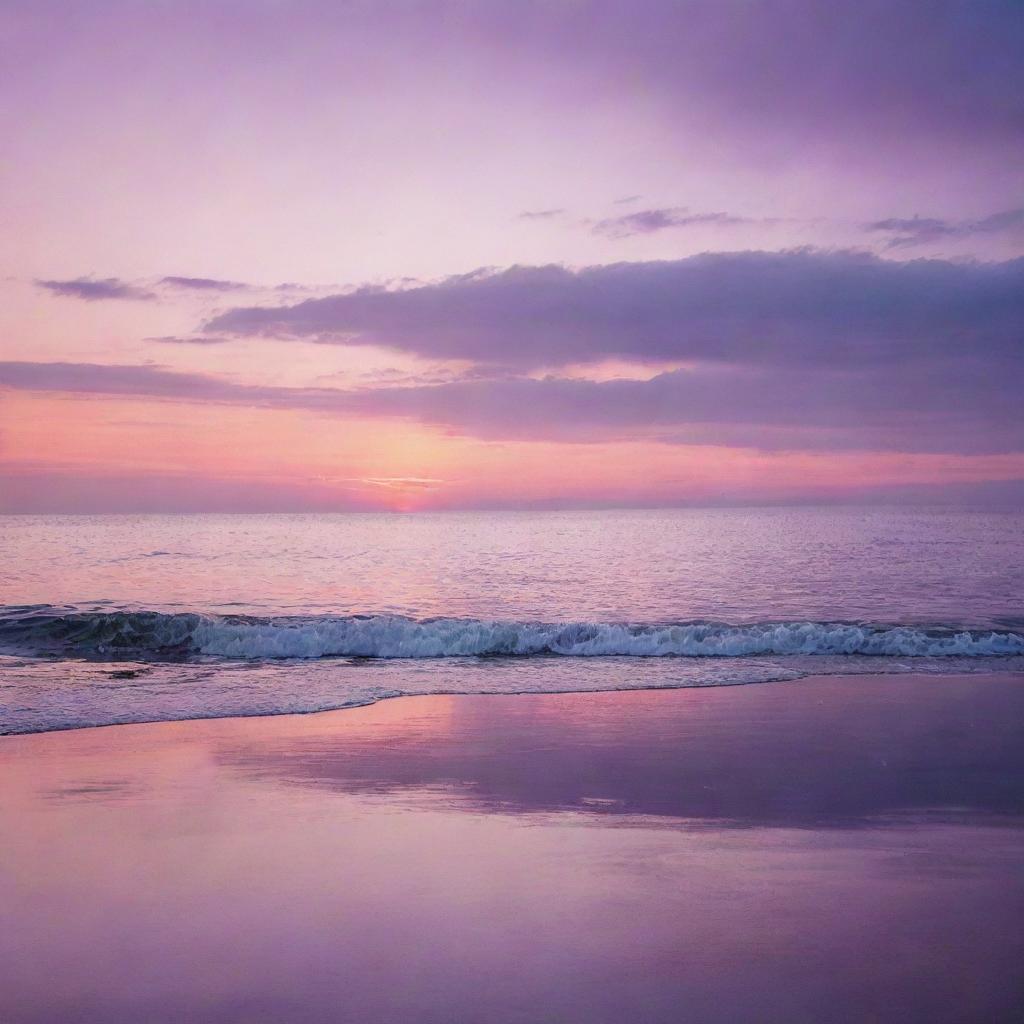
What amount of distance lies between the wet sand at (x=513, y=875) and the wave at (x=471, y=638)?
7.47 metres

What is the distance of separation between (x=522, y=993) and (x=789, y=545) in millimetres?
50722

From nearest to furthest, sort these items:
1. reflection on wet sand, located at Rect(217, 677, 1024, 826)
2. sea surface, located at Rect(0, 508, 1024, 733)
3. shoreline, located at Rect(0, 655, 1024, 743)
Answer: reflection on wet sand, located at Rect(217, 677, 1024, 826) → shoreline, located at Rect(0, 655, 1024, 743) → sea surface, located at Rect(0, 508, 1024, 733)

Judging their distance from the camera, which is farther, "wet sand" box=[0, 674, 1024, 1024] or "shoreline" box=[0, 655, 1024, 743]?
"shoreline" box=[0, 655, 1024, 743]

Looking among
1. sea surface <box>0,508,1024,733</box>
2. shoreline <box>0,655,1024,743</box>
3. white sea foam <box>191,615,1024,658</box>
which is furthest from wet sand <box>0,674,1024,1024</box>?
white sea foam <box>191,615,1024,658</box>

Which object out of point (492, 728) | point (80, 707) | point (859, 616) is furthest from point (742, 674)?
point (80, 707)

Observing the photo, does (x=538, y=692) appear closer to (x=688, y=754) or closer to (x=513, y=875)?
(x=688, y=754)

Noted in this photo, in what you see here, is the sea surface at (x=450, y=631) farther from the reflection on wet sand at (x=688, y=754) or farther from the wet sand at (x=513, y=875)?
the wet sand at (x=513, y=875)

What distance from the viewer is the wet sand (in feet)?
14.9

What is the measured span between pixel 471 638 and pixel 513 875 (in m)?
12.8

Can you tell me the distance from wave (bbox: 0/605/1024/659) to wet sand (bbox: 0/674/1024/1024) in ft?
24.5

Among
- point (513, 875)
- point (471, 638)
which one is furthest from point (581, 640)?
point (513, 875)

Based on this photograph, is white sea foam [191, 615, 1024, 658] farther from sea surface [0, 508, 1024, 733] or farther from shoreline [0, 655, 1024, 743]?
shoreline [0, 655, 1024, 743]

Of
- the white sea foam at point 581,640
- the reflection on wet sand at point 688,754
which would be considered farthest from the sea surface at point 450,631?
the reflection on wet sand at point 688,754

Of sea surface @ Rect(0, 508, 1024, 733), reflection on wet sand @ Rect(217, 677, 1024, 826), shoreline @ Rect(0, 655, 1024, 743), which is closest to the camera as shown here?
reflection on wet sand @ Rect(217, 677, 1024, 826)
